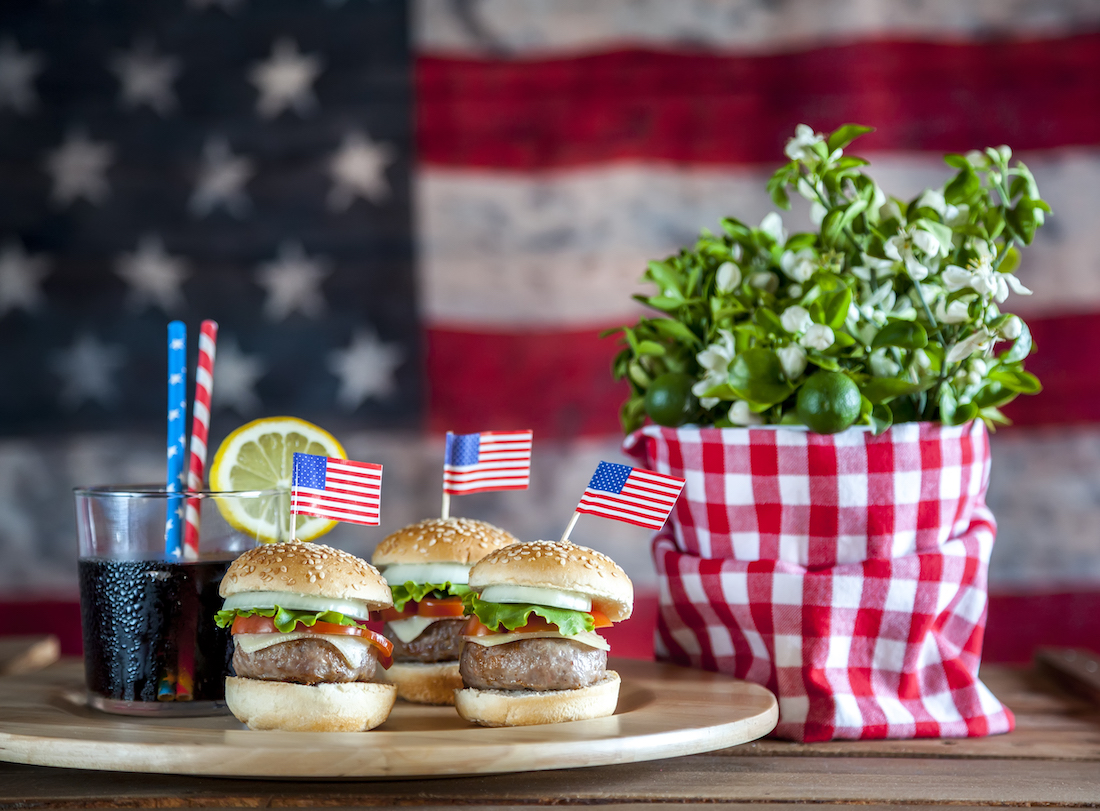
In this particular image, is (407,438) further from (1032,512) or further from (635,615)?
(1032,512)

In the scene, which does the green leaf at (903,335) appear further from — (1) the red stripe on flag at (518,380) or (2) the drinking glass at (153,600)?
(1) the red stripe on flag at (518,380)

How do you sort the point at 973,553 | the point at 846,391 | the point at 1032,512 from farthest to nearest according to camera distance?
1. the point at 1032,512
2. the point at 973,553
3. the point at 846,391

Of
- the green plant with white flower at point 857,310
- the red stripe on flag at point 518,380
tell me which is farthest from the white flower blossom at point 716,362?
the red stripe on flag at point 518,380

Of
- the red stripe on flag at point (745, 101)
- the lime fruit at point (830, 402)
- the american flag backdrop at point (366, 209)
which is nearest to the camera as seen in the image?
the lime fruit at point (830, 402)

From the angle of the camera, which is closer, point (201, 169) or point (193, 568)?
point (193, 568)

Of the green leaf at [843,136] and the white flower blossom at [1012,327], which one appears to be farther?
the green leaf at [843,136]

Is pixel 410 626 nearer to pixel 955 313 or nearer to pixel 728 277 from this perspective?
pixel 728 277

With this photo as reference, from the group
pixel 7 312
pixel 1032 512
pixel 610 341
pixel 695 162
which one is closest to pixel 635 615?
pixel 610 341
